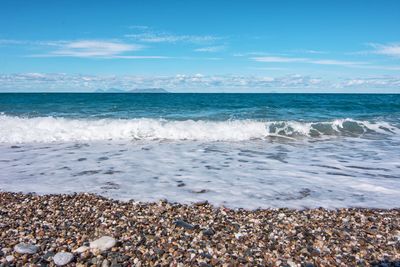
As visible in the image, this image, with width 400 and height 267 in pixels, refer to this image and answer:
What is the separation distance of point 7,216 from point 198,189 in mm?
3698

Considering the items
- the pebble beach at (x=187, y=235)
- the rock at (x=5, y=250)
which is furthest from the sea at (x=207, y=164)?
the rock at (x=5, y=250)

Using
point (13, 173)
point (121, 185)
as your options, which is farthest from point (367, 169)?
point (13, 173)

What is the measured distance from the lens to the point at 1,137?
50.3 ft

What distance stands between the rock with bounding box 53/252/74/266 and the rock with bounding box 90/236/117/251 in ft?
1.05

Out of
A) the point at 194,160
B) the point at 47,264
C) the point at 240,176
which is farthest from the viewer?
the point at 194,160

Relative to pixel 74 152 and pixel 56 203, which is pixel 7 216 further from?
pixel 74 152

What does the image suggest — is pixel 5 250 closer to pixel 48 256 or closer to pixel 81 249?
pixel 48 256

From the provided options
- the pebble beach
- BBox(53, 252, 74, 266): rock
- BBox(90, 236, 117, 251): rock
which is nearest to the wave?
the pebble beach

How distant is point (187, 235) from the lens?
529 cm

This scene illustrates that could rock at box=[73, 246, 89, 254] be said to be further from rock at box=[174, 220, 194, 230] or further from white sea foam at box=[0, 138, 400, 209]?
white sea foam at box=[0, 138, 400, 209]

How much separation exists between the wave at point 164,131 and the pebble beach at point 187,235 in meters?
9.67

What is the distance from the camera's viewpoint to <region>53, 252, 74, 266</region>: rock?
447 centimetres

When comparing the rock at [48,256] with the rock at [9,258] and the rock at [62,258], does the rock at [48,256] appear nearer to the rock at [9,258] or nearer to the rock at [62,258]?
the rock at [62,258]

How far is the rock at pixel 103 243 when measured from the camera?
4816mm
